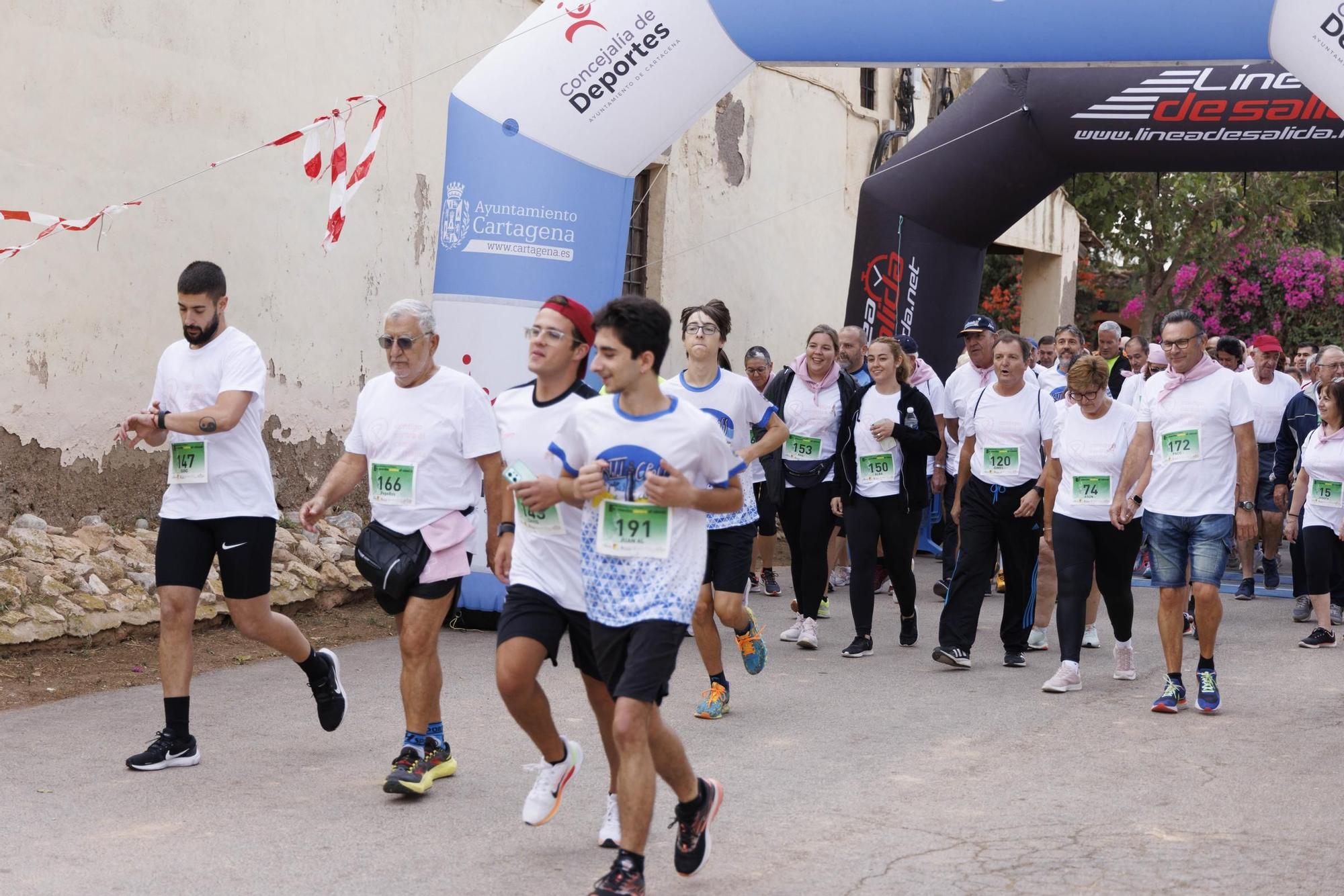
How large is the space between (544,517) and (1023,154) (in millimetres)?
8474

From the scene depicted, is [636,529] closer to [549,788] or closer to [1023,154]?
[549,788]

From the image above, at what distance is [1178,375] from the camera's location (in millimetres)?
7480

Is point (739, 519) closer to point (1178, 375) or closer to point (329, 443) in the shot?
point (1178, 375)

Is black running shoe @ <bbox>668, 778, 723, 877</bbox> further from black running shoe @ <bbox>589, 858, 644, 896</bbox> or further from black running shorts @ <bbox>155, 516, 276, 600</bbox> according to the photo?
black running shorts @ <bbox>155, 516, 276, 600</bbox>

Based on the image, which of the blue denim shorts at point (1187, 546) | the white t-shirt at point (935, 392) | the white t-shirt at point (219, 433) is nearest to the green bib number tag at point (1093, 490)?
the blue denim shorts at point (1187, 546)

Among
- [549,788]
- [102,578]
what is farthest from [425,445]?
[102,578]

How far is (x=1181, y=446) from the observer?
24.2 ft

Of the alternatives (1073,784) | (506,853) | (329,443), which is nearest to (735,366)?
(329,443)

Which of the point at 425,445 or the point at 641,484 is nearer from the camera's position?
the point at 641,484

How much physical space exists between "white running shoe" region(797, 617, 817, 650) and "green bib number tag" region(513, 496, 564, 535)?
14.6 ft

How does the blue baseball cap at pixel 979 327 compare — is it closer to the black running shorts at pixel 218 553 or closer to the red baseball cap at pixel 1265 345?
the red baseball cap at pixel 1265 345

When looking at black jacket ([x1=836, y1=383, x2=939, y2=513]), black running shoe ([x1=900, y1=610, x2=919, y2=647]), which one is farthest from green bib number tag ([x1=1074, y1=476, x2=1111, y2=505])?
black running shoe ([x1=900, y1=610, x2=919, y2=647])

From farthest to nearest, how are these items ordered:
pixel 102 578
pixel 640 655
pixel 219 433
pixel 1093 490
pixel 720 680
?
pixel 102 578, pixel 1093 490, pixel 720 680, pixel 219 433, pixel 640 655

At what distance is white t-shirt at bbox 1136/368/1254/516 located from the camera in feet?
24.0
